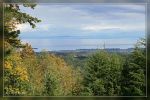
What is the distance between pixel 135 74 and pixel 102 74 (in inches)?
29.5

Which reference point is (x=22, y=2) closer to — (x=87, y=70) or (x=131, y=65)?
(x=87, y=70)

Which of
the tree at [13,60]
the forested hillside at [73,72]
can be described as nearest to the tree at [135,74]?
the forested hillside at [73,72]

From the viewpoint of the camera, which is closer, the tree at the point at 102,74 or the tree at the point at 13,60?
the tree at the point at 102,74

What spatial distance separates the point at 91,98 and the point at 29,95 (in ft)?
4.29

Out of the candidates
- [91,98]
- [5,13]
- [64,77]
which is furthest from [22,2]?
[91,98]

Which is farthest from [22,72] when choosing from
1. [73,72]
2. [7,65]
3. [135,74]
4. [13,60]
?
[135,74]

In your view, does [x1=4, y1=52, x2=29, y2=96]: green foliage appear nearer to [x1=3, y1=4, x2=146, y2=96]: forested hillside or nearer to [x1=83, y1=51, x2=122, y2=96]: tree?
[x1=3, y1=4, x2=146, y2=96]: forested hillside

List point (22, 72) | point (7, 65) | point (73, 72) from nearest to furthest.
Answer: point (73, 72) → point (22, 72) → point (7, 65)

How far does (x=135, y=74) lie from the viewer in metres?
7.81

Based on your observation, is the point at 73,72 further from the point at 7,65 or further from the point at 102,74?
the point at 7,65

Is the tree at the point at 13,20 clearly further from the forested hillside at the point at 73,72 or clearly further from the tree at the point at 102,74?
the tree at the point at 102,74

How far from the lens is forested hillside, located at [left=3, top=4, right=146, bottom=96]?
7.45 metres

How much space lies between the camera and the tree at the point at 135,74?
25.0 feet

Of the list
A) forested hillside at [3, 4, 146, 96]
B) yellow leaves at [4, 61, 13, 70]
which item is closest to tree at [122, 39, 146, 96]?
forested hillside at [3, 4, 146, 96]
